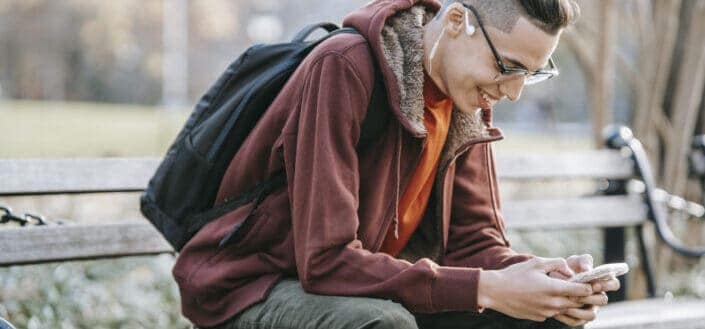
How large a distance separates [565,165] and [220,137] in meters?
2.36

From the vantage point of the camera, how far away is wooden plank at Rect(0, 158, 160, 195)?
344 cm

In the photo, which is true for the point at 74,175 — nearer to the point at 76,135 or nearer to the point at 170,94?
the point at 76,135

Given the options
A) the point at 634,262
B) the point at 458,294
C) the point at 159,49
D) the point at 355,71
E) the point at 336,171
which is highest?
the point at 355,71

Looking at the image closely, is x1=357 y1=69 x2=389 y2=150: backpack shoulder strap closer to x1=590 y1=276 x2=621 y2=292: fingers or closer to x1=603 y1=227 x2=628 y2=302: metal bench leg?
x1=590 y1=276 x2=621 y2=292: fingers

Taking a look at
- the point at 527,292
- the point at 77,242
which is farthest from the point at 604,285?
the point at 77,242

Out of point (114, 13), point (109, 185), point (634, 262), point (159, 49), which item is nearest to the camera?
point (109, 185)

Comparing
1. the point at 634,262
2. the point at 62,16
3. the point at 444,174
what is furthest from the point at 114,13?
the point at 444,174

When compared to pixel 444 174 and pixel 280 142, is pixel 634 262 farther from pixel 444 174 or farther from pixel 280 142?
pixel 280 142

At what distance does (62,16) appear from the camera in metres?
33.1

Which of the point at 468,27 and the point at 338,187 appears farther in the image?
the point at 468,27

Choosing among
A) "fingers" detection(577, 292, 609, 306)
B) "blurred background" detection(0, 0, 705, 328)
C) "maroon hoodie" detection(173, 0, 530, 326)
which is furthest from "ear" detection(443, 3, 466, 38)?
"blurred background" detection(0, 0, 705, 328)

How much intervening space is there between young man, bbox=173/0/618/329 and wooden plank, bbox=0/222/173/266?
830 mm

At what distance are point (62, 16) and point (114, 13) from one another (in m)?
1.94

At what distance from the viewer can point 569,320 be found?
2.77 metres
